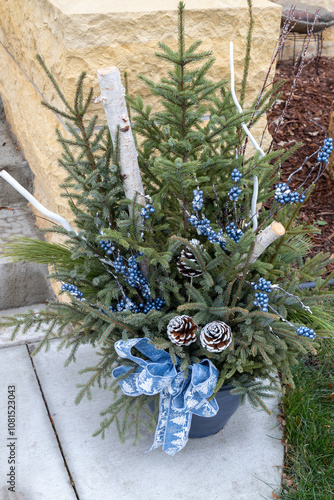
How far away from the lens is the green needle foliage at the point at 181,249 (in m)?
1.58

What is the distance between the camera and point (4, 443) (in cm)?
205

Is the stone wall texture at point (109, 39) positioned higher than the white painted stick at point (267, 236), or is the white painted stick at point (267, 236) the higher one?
the stone wall texture at point (109, 39)

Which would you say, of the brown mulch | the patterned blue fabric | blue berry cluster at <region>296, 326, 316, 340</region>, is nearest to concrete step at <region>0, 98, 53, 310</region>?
the patterned blue fabric

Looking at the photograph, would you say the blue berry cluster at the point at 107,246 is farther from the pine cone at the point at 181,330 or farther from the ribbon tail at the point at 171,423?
the ribbon tail at the point at 171,423

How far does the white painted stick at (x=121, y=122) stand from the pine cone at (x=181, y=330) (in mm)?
434

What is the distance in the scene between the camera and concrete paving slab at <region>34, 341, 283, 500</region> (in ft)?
6.18

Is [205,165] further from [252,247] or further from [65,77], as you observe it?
[65,77]

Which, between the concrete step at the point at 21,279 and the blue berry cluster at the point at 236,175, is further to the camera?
the concrete step at the point at 21,279

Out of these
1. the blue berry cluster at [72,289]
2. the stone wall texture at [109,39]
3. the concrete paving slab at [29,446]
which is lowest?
the concrete paving slab at [29,446]

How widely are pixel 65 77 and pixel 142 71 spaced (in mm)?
363

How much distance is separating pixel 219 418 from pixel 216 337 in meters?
0.59

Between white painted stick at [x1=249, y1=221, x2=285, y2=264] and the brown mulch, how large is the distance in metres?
1.62

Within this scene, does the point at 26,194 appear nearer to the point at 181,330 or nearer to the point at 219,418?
the point at 181,330

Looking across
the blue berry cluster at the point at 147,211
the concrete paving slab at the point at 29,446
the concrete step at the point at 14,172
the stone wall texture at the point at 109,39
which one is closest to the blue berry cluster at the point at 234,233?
the blue berry cluster at the point at 147,211
